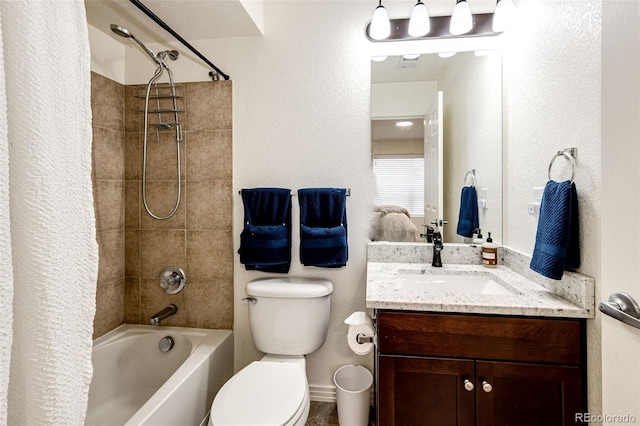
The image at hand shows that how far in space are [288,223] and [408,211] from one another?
69 centimetres

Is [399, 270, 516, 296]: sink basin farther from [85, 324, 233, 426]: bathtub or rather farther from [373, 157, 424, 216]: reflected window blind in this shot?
[85, 324, 233, 426]: bathtub

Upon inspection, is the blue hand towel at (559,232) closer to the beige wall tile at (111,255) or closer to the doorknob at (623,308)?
the doorknob at (623,308)

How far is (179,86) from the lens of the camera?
1760 mm

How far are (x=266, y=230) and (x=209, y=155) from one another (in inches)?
23.3

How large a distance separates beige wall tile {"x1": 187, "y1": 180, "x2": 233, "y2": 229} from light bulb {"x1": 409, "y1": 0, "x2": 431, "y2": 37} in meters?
1.32

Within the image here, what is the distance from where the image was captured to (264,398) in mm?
1148

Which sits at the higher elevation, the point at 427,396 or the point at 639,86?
the point at 639,86

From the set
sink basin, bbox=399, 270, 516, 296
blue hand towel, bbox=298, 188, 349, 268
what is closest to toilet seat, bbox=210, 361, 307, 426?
blue hand towel, bbox=298, 188, 349, 268

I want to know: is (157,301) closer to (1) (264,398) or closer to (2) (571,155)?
(1) (264,398)

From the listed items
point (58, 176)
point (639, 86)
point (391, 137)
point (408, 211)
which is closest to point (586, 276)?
point (639, 86)

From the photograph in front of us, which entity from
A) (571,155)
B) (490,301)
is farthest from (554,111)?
(490,301)

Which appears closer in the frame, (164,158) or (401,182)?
(401,182)

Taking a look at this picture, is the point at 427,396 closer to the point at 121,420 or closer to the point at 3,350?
the point at 3,350

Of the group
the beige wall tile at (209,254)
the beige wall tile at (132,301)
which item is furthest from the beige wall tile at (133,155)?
the beige wall tile at (132,301)
